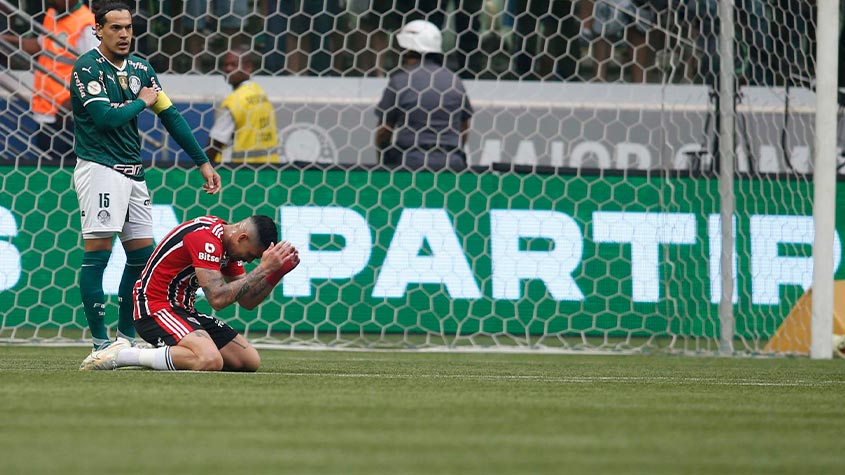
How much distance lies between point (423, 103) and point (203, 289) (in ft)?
13.2

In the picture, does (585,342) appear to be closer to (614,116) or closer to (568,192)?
(568,192)

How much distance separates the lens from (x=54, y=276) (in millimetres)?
8664

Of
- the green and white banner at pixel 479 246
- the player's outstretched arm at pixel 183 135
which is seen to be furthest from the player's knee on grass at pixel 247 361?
the green and white banner at pixel 479 246

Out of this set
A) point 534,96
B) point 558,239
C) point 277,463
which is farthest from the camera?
point 534,96

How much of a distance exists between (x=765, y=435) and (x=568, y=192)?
5.21 metres

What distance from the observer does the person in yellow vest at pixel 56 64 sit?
946 centimetres

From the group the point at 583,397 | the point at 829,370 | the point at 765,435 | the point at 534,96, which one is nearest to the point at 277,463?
the point at 765,435

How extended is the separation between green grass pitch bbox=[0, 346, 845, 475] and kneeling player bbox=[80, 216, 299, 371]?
0.17 metres

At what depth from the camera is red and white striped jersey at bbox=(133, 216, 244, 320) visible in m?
5.56

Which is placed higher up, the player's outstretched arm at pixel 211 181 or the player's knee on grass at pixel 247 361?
the player's outstretched arm at pixel 211 181

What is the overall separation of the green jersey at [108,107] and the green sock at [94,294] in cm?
44

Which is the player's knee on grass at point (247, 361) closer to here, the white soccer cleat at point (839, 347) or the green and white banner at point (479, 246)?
the green and white banner at point (479, 246)

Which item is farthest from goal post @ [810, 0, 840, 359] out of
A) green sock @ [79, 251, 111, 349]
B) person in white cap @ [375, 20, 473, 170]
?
green sock @ [79, 251, 111, 349]

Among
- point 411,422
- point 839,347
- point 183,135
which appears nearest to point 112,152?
point 183,135
